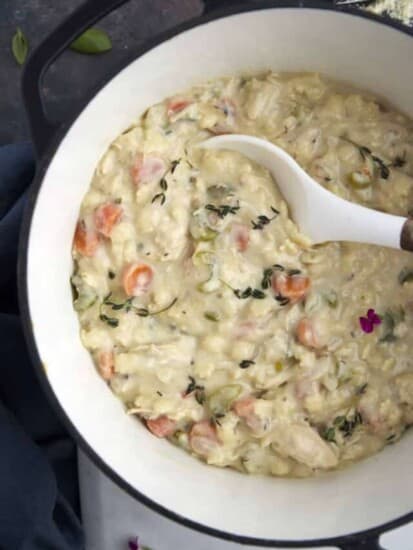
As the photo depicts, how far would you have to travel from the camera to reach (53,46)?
50.2 inches

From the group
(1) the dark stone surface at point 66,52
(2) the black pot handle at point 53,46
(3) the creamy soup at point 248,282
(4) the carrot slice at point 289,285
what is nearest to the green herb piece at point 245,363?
(3) the creamy soup at point 248,282

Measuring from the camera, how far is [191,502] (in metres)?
1.48

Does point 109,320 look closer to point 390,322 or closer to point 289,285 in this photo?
point 289,285

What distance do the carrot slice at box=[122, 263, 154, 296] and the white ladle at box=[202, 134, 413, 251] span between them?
0.65ft

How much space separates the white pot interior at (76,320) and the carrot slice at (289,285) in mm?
282

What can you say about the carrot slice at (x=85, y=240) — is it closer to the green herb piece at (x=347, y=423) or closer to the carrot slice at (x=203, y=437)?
the carrot slice at (x=203, y=437)

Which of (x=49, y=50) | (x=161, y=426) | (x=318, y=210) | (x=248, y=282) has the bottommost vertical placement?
(x=161, y=426)

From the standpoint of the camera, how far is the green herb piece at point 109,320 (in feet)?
4.77

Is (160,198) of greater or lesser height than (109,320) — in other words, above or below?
above

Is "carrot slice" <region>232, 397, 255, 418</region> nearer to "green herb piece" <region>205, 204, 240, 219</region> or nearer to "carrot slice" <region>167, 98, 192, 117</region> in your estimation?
"green herb piece" <region>205, 204, 240, 219</region>

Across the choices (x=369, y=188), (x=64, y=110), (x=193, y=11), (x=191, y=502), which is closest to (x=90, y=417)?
(x=191, y=502)

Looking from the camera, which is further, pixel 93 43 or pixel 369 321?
pixel 93 43

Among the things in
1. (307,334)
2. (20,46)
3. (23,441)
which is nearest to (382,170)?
(307,334)

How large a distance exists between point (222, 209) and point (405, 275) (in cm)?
29
